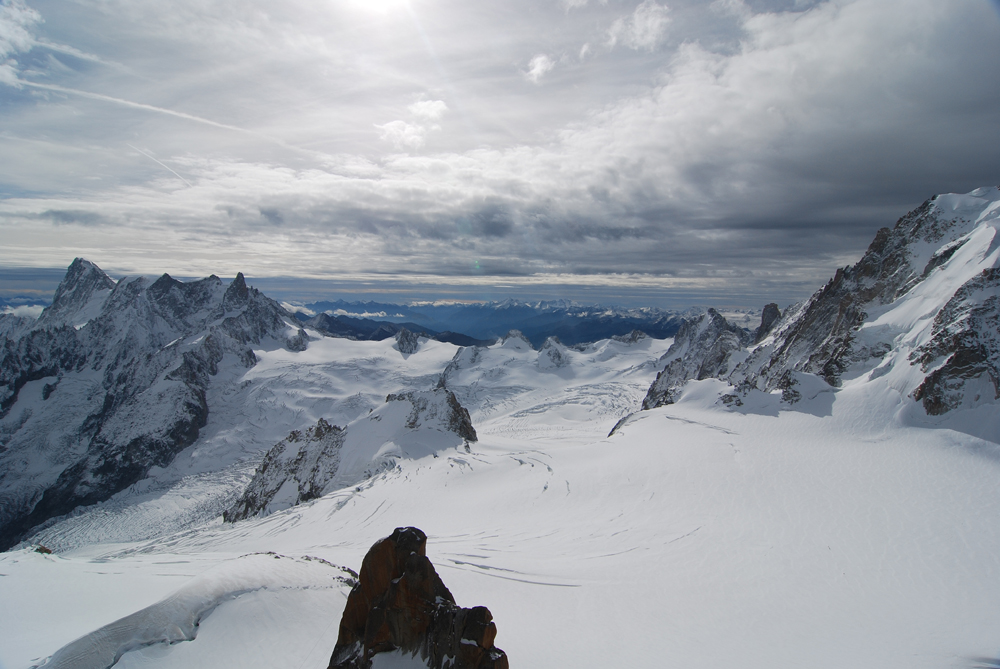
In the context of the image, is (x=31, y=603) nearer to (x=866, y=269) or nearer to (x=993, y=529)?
(x=993, y=529)

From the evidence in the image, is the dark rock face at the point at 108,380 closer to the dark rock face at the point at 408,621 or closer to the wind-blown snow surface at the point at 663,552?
the wind-blown snow surface at the point at 663,552

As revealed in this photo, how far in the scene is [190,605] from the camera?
11.9m

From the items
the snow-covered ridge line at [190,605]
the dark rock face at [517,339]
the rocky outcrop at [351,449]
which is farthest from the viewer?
the dark rock face at [517,339]

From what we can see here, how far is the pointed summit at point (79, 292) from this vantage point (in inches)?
6885

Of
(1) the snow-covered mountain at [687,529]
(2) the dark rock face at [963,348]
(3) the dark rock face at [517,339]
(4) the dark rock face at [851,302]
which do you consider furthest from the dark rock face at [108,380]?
(2) the dark rock face at [963,348]

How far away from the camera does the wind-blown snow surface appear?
11945 millimetres

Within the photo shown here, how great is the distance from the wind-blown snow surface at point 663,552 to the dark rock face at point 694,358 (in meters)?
23.0

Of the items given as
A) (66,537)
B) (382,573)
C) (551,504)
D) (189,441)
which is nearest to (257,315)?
(189,441)

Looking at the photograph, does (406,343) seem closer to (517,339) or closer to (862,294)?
(517,339)

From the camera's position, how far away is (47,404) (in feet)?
411

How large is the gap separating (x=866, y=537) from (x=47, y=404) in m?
177

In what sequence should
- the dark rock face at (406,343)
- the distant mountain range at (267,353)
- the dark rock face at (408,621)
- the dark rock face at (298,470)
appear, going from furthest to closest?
1. the dark rock face at (406,343)
2. the dark rock face at (298,470)
3. the distant mountain range at (267,353)
4. the dark rock face at (408,621)

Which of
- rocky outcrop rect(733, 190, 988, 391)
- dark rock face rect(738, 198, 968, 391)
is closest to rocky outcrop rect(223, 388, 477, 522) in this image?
rocky outcrop rect(733, 190, 988, 391)

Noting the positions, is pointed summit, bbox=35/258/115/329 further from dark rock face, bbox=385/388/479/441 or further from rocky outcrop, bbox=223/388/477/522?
dark rock face, bbox=385/388/479/441
